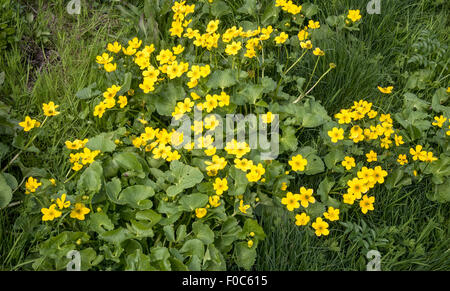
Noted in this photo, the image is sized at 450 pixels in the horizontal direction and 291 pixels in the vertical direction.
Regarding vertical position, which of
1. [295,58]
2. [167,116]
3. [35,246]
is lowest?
[35,246]

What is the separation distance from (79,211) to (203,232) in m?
0.52

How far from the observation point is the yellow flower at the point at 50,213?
174 centimetres

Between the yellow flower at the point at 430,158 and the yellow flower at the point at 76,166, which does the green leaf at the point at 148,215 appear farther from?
the yellow flower at the point at 430,158

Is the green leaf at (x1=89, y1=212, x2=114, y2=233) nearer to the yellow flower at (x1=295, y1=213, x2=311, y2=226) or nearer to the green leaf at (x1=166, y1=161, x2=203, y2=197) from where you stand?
the green leaf at (x1=166, y1=161, x2=203, y2=197)

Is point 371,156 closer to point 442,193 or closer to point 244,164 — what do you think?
point 442,193

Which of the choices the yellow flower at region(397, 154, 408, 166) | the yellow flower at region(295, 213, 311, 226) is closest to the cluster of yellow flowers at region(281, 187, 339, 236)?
the yellow flower at region(295, 213, 311, 226)

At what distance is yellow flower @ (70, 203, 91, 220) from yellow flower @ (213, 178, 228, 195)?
54 cm

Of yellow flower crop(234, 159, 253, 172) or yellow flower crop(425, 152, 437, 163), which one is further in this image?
yellow flower crop(425, 152, 437, 163)

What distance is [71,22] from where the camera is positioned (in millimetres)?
2809

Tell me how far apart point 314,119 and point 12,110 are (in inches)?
61.9

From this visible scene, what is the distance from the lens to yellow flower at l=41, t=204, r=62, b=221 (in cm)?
174

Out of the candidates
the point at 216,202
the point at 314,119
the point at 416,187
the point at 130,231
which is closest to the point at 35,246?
the point at 130,231

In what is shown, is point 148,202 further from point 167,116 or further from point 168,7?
point 168,7

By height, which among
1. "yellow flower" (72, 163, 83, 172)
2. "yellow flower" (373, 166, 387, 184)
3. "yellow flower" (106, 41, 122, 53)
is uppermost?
"yellow flower" (106, 41, 122, 53)
